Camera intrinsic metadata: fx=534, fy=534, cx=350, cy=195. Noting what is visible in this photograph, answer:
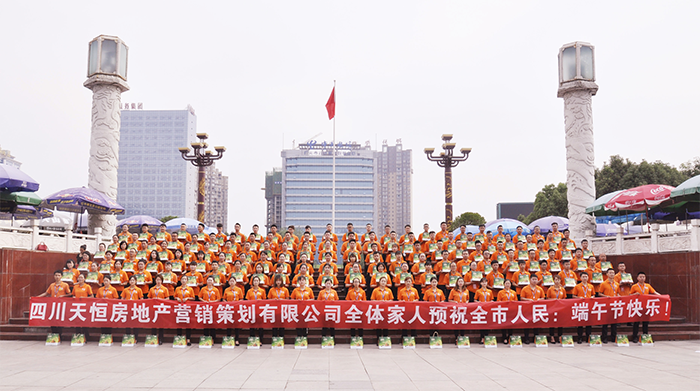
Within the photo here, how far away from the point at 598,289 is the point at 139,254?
1219 cm

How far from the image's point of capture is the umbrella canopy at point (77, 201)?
17.6 meters

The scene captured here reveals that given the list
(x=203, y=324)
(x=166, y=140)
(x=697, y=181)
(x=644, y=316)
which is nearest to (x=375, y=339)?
(x=203, y=324)

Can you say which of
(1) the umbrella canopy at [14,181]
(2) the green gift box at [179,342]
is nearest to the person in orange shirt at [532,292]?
(2) the green gift box at [179,342]

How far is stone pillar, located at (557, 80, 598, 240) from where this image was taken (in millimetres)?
21922

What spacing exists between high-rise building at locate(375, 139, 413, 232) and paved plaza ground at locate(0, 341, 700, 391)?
174542 millimetres

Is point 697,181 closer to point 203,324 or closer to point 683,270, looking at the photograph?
point 683,270

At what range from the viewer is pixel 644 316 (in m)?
12.5

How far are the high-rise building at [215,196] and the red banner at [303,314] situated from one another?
12858 cm

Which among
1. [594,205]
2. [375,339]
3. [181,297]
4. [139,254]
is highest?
[594,205]

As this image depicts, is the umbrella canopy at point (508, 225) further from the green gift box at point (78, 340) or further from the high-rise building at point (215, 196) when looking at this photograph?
the high-rise building at point (215, 196)

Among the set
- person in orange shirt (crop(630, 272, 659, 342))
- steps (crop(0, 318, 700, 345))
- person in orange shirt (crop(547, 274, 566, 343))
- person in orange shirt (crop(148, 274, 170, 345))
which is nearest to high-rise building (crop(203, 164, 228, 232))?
steps (crop(0, 318, 700, 345))

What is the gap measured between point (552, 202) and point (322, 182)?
100831 millimetres

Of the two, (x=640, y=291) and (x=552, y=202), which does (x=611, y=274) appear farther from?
(x=552, y=202)

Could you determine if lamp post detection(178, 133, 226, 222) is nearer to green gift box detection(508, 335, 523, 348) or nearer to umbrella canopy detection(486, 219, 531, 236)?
umbrella canopy detection(486, 219, 531, 236)
